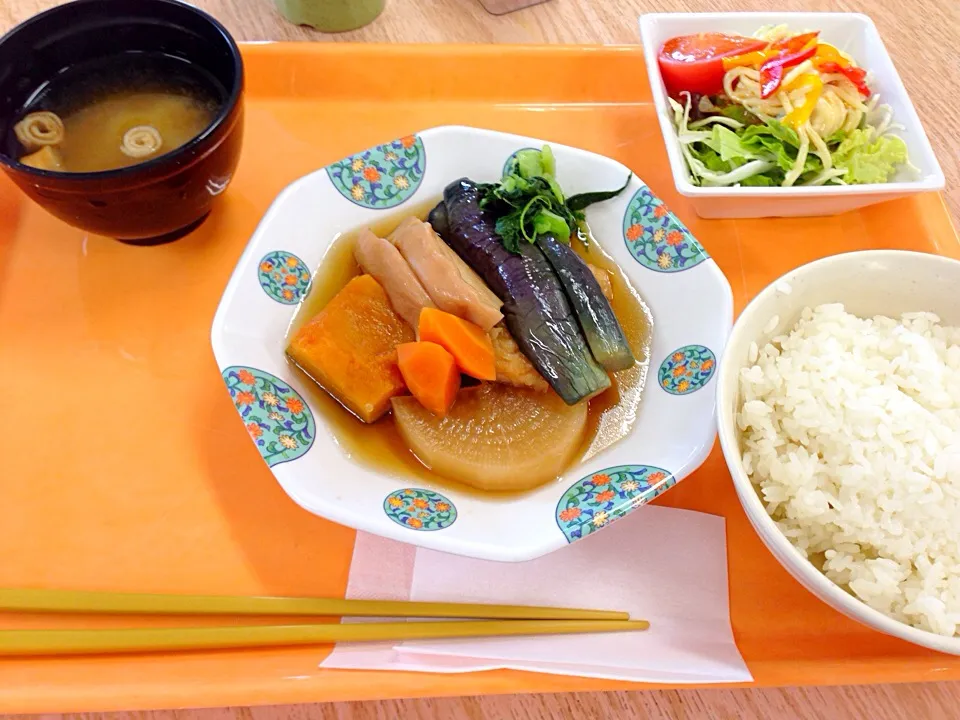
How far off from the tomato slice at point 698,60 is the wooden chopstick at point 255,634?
4.37ft

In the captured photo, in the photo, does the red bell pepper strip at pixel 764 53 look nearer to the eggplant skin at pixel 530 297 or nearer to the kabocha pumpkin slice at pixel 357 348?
the eggplant skin at pixel 530 297

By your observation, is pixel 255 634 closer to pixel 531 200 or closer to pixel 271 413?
pixel 271 413

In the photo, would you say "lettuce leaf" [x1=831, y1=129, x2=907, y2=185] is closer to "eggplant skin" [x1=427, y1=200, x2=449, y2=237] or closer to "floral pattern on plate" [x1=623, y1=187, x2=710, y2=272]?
"floral pattern on plate" [x1=623, y1=187, x2=710, y2=272]

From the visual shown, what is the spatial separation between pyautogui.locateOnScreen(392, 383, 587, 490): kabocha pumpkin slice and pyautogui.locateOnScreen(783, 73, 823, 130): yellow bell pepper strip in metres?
0.90

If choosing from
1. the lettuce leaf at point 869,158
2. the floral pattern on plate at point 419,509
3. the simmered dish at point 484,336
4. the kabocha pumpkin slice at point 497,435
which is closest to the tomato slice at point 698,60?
the lettuce leaf at point 869,158

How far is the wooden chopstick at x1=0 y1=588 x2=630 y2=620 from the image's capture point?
1.11 metres

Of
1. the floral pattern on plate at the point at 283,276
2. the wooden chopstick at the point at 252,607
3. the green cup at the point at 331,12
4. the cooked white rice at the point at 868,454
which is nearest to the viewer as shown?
the cooked white rice at the point at 868,454

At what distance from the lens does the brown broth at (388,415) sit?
1326 mm

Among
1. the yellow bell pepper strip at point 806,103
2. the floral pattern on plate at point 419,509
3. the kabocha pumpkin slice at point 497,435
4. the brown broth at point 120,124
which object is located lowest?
the kabocha pumpkin slice at point 497,435

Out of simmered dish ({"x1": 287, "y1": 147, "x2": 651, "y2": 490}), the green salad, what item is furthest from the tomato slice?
simmered dish ({"x1": 287, "y1": 147, "x2": 651, "y2": 490})

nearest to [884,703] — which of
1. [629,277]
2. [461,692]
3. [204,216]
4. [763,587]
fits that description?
[763,587]

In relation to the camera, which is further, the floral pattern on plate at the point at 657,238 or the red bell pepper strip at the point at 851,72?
the red bell pepper strip at the point at 851,72

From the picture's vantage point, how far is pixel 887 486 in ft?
3.36

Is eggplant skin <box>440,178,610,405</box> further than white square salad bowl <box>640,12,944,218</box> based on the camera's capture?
No
